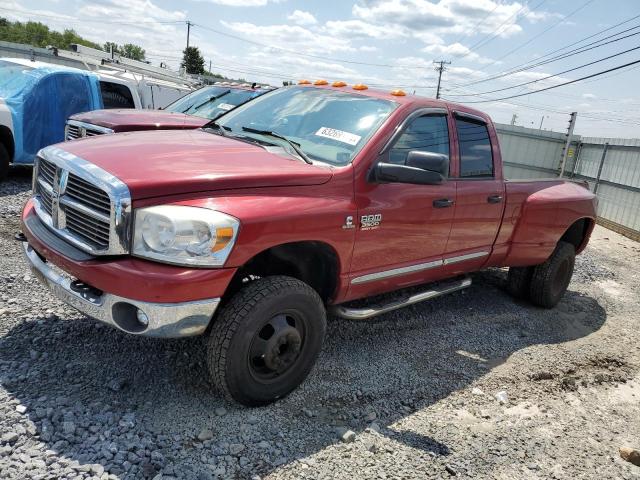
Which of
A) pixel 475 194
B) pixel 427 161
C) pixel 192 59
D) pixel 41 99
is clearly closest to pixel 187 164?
pixel 427 161

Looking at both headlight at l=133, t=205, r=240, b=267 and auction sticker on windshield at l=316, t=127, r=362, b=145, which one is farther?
auction sticker on windshield at l=316, t=127, r=362, b=145

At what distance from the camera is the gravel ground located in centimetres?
263

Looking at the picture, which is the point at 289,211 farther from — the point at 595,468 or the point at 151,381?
the point at 595,468

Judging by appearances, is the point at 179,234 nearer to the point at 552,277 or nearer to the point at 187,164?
the point at 187,164

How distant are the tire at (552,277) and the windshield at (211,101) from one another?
16.4 ft

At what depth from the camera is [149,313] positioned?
2.55 metres

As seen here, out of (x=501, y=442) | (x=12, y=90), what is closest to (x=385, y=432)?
(x=501, y=442)

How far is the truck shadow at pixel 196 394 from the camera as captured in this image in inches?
103

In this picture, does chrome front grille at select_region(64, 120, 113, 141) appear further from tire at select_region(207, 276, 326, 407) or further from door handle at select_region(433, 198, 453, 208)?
tire at select_region(207, 276, 326, 407)

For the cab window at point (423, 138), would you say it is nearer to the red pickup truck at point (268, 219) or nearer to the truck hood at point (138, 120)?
the red pickup truck at point (268, 219)

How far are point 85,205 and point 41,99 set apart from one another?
663 cm

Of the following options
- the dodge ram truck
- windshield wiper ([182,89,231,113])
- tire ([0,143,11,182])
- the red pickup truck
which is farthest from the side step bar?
tire ([0,143,11,182])

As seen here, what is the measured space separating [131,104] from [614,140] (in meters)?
12.6

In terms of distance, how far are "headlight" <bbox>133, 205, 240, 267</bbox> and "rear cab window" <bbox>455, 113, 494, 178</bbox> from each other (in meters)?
2.39
